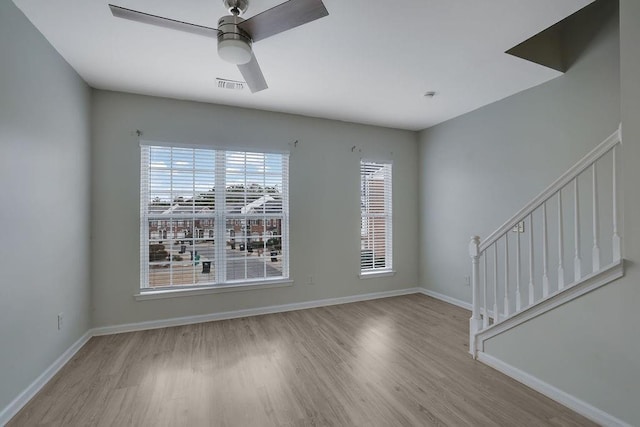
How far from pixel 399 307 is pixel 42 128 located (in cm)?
444

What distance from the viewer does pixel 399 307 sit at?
420 centimetres

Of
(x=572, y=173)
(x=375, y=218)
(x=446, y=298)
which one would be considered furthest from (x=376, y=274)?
(x=572, y=173)

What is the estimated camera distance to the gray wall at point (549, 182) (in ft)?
5.79

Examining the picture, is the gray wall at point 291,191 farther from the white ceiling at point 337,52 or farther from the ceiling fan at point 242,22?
the ceiling fan at point 242,22

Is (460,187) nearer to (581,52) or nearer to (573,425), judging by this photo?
(581,52)

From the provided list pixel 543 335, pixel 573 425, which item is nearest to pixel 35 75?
pixel 543 335

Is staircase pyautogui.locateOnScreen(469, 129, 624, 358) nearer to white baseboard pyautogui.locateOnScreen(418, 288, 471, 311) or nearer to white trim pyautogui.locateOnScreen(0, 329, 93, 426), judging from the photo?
white baseboard pyautogui.locateOnScreen(418, 288, 471, 311)

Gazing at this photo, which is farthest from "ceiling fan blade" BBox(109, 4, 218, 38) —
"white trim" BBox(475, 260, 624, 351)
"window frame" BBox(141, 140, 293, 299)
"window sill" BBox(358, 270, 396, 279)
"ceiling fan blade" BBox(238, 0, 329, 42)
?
"window sill" BBox(358, 270, 396, 279)

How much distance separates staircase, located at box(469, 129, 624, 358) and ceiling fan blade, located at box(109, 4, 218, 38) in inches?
103

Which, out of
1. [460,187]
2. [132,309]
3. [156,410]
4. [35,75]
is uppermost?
[35,75]

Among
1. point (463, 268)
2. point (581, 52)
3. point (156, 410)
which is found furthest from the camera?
point (463, 268)

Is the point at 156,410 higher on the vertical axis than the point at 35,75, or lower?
lower

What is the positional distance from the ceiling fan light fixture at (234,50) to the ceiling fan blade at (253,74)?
0.17 metres

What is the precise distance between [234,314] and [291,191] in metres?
1.84
